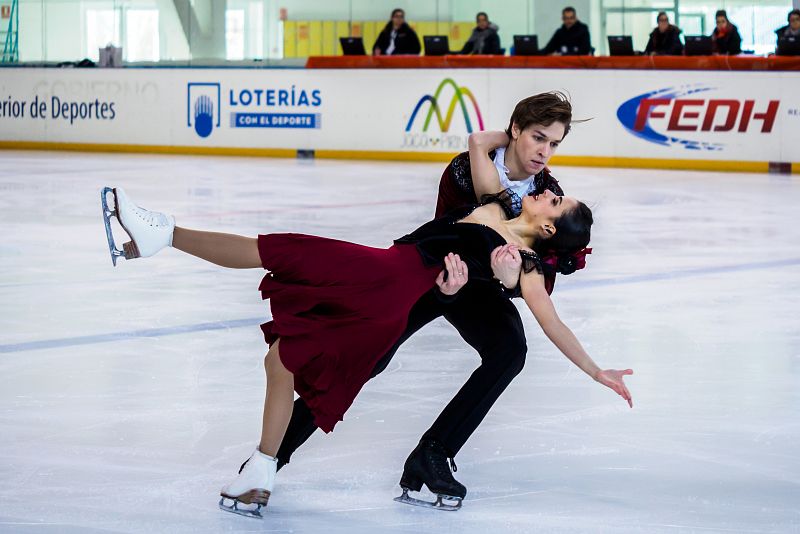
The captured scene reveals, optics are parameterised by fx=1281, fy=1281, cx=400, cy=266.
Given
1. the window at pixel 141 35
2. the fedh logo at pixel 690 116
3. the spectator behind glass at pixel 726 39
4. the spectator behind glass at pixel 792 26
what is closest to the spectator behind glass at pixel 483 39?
the fedh logo at pixel 690 116

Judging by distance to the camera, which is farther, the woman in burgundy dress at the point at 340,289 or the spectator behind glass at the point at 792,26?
the spectator behind glass at the point at 792,26

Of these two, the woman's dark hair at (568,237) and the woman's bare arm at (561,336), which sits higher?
the woman's dark hair at (568,237)

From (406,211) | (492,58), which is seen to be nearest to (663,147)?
(492,58)

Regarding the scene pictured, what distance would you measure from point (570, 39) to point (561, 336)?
1391 cm

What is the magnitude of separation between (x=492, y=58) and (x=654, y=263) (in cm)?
908

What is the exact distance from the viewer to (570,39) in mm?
16531

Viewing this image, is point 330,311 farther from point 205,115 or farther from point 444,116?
point 205,115

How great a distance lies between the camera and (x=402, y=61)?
668 inches

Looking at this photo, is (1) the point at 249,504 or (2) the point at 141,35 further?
(2) the point at 141,35

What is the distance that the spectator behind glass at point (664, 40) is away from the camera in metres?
15.9

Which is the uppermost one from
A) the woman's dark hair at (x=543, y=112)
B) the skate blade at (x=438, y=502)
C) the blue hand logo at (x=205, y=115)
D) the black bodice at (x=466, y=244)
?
the blue hand logo at (x=205, y=115)

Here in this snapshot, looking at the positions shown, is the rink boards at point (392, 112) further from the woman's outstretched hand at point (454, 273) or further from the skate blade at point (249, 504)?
the skate blade at point (249, 504)

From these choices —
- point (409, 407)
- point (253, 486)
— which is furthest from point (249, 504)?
point (409, 407)

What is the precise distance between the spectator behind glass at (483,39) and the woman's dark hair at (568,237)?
14.1m
